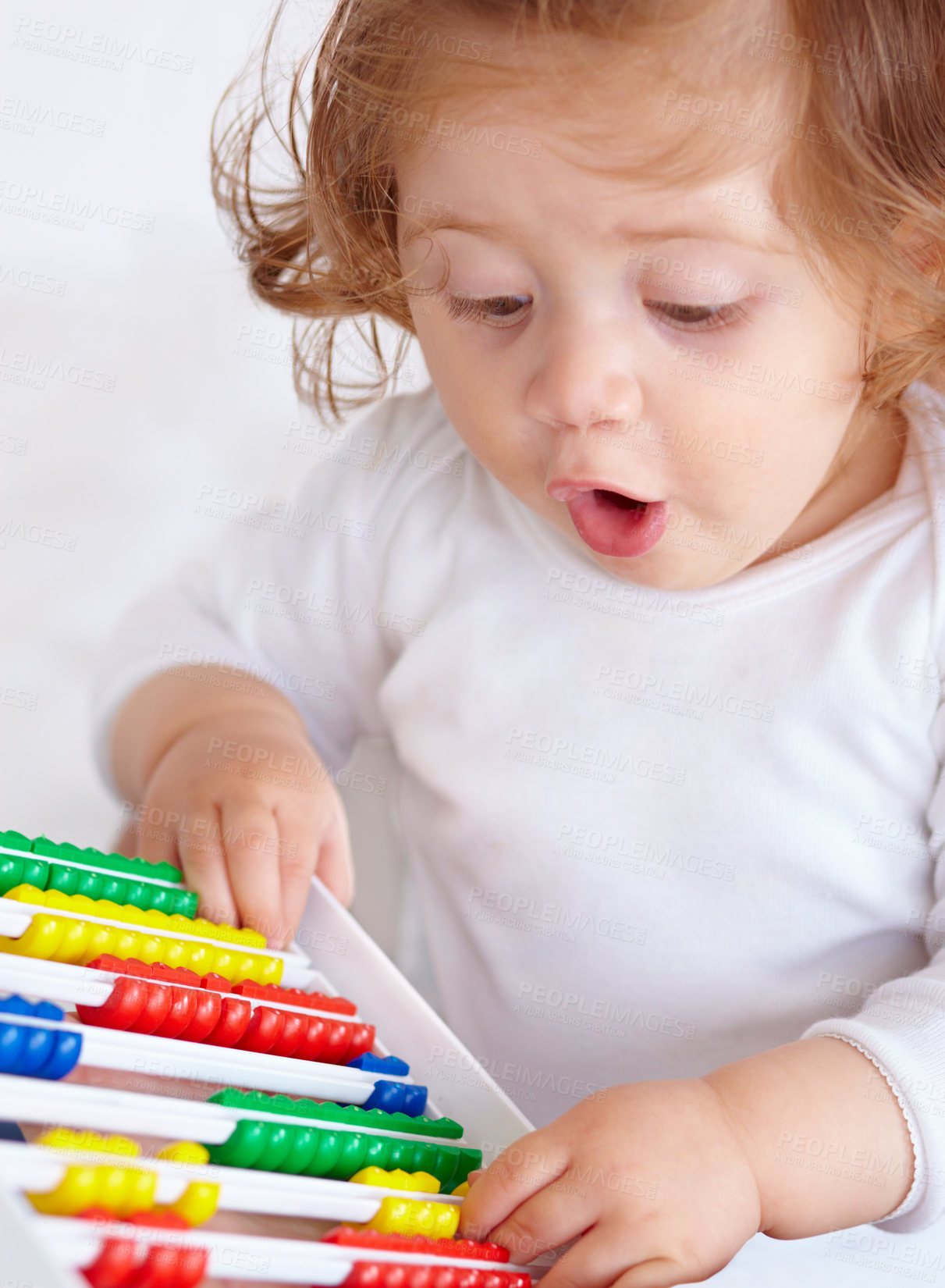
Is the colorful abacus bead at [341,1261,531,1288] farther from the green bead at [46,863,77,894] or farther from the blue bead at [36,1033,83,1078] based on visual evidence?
the green bead at [46,863,77,894]

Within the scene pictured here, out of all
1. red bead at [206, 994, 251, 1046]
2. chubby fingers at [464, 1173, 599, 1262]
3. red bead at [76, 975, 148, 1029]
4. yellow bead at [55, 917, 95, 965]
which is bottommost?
chubby fingers at [464, 1173, 599, 1262]

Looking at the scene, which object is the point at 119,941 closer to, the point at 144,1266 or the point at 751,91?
the point at 144,1266

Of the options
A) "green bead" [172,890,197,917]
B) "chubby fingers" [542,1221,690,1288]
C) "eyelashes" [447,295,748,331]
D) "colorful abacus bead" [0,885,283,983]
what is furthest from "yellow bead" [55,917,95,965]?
"eyelashes" [447,295,748,331]

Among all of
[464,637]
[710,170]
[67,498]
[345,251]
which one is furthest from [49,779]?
[710,170]

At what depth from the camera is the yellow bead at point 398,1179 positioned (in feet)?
1.55

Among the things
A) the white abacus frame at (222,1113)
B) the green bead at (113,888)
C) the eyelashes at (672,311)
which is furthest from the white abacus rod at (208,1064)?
the eyelashes at (672,311)

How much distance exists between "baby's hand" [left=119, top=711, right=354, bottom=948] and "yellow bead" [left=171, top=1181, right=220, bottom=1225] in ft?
0.86

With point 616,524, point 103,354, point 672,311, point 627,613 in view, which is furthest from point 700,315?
point 103,354

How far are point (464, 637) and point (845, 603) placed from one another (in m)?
0.24

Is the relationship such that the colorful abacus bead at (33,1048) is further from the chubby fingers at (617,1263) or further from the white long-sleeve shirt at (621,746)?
the white long-sleeve shirt at (621,746)

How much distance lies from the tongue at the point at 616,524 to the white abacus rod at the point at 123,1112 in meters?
0.32

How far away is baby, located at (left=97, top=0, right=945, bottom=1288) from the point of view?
55cm

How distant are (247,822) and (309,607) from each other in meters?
0.26

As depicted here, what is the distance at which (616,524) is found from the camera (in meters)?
0.67
